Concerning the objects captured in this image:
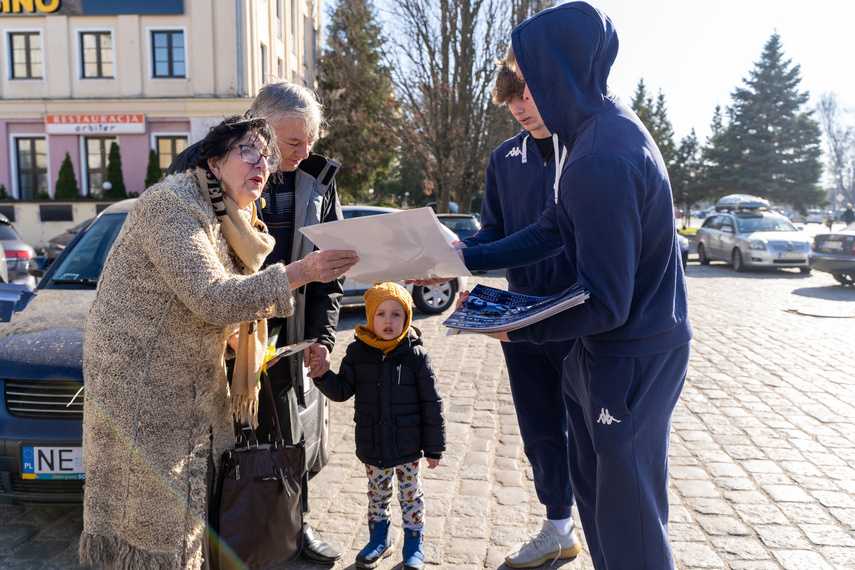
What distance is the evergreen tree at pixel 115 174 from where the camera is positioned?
85.8ft

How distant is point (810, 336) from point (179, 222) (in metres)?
9.23

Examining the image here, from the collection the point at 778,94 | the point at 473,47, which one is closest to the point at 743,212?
the point at 473,47

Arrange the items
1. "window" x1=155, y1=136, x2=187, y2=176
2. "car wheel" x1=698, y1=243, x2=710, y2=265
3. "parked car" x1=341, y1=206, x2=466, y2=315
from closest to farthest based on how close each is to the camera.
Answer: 1. "parked car" x1=341, y1=206, x2=466, y2=315
2. "car wheel" x1=698, y1=243, x2=710, y2=265
3. "window" x1=155, y1=136, x2=187, y2=176

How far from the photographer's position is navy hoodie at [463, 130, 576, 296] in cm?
297

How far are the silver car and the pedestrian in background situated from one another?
15.9 meters

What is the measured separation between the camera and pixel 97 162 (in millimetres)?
27266

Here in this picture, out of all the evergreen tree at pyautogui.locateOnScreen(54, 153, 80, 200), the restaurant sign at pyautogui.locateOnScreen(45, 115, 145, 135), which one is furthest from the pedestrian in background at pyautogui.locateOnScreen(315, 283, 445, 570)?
the evergreen tree at pyautogui.locateOnScreen(54, 153, 80, 200)

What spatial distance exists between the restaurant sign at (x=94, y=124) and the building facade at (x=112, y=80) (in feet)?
0.13

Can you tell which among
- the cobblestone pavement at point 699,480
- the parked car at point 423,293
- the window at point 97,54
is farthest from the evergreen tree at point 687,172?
the cobblestone pavement at point 699,480

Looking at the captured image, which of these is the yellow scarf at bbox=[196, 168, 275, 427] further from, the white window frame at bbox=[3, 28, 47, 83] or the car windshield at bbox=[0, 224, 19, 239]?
the white window frame at bbox=[3, 28, 47, 83]

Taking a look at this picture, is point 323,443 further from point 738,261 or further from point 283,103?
point 738,261

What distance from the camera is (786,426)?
5312 millimetres

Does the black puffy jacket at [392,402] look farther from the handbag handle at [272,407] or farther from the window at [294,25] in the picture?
the window at [294,25]

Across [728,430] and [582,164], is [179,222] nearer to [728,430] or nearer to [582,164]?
[582,164]
